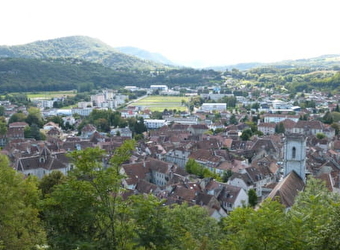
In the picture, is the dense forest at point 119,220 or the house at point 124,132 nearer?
the dense forest at point 119,220

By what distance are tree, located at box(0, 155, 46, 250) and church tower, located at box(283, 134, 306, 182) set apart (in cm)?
2394

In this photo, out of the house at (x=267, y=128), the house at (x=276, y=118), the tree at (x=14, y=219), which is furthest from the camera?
the house at (x=276, y=118)

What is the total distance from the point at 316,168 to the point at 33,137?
2221 inches

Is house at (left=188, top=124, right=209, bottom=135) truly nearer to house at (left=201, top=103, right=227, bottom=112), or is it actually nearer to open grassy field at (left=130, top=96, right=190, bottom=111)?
A: house at (left=201, top=103, right=227, bottom=112)

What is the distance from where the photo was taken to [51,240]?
486 inches

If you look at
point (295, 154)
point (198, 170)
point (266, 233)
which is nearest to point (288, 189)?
point (295, 154)

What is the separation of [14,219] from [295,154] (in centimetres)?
2603

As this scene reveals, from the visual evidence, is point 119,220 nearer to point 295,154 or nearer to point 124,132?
point 295,154

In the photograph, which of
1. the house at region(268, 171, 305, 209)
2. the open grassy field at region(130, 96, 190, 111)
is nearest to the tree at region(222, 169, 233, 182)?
the house at region(268, 171, 305, 209)

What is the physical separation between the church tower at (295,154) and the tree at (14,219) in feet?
78.6

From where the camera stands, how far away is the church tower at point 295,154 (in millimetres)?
34938

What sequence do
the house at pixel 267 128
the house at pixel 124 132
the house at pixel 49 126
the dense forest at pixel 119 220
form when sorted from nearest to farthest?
the dense forest at pixel 119 220 < the house at pixel 124 132 < the house at pixel 267 128 < the house at pixel 49 126

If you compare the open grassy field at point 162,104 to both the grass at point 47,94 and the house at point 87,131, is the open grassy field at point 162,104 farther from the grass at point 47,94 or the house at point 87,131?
the house at point 87,131

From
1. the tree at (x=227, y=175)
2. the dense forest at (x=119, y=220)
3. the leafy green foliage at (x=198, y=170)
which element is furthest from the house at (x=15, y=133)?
the dense forest at (x=119, y=220)
